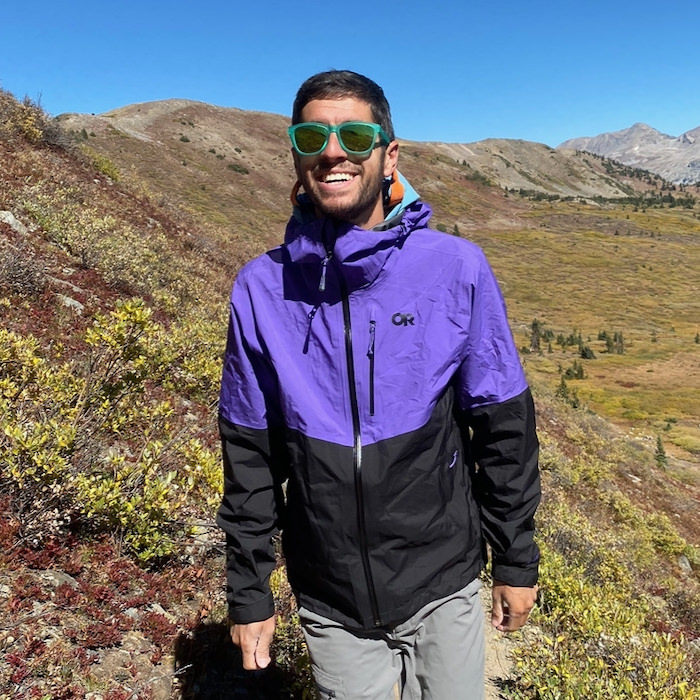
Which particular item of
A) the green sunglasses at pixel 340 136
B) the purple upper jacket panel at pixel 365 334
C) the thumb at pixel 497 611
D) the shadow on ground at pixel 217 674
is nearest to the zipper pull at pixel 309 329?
the purple upper jacket panel at pixel 365 334

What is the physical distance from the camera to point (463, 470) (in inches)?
78.1

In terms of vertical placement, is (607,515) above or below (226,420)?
below

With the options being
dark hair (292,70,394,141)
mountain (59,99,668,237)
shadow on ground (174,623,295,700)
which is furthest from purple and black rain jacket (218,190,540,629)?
mountain (59,99,668,237)

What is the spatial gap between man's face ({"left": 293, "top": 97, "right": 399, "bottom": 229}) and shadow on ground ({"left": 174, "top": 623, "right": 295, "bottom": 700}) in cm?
253

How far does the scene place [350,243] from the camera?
177cm

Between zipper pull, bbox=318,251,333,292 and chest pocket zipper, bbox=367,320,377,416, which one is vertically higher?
zipper pull, bbox=318,251,333,292

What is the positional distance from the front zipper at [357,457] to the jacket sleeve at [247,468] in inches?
11.8

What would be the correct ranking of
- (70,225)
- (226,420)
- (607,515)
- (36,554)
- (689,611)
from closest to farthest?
Result: (226,420) < (36,554) < (689,611) < (70,225) < (607,515)

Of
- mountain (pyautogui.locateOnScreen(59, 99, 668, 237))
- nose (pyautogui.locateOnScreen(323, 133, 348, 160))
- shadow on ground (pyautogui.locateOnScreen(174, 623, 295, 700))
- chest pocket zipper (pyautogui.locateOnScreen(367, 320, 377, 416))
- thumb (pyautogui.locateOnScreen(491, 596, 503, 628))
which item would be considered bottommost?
shadow on ground (pyautogui.locateOnScreen(174, 623, 295, 700))

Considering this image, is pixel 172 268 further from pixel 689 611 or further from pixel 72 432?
pixel 689 611

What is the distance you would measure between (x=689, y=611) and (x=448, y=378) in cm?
773

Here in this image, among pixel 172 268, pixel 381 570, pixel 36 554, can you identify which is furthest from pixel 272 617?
pixel 172 268

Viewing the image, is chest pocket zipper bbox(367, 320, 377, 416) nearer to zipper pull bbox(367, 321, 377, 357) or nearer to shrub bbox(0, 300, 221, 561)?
zipper pull bbox(367, 321, 377, 357)

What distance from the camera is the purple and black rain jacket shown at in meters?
1.76
